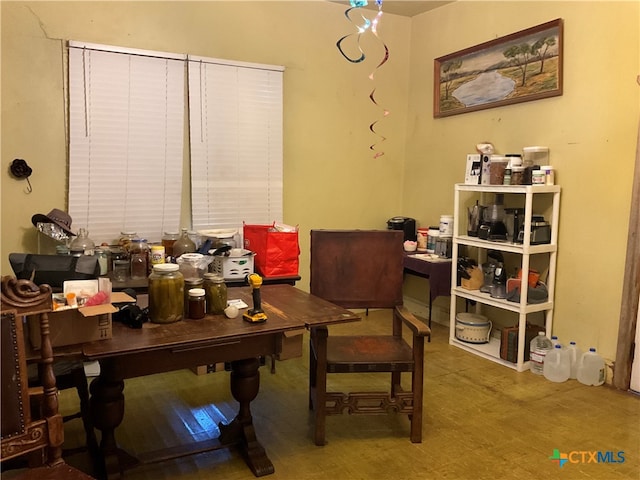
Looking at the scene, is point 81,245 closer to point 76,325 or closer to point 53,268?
point 53,268

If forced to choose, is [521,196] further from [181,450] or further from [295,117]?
[181,450]

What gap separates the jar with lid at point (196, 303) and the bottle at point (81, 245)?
165 cm

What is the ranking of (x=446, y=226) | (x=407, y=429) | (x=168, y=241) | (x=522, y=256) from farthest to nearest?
(x=446, y=226), (x=168, y=241), (x=522, y=256), (x=407, y=429)

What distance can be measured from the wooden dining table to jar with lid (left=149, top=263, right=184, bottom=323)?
43mm

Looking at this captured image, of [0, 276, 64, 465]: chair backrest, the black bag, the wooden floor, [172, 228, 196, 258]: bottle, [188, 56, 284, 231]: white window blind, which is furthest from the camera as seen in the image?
[188, 56, 284, 231]: white window blind

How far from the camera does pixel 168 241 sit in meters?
3.89

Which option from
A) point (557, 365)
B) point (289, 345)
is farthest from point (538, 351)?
point (289, 345)

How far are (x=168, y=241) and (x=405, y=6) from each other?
2.97 m

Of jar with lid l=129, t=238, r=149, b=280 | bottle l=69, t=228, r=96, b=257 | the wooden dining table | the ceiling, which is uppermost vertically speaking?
the ceiling

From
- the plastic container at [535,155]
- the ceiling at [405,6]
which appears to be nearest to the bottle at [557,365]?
the plastic container at [535,155]

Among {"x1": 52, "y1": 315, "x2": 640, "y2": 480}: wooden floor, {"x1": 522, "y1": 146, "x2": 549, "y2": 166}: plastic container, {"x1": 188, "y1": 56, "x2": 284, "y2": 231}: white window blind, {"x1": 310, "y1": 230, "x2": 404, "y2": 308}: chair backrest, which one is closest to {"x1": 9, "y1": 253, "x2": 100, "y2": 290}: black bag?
{"x1": 52, "y1": 315, "x2": 640, "y2": 480}: wooden floor

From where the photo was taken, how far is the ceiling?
15.0 feet

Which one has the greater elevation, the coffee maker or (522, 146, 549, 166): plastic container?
(522, 146, 549, 166): plastic container

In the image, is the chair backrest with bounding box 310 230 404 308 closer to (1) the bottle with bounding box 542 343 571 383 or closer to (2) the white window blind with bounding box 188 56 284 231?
(1) the bottle with bounding box 542 343 571 383
